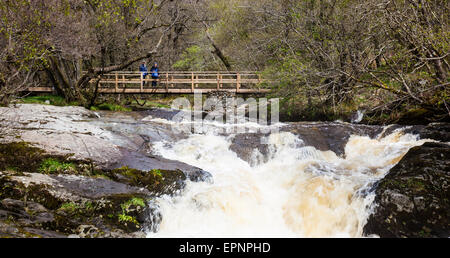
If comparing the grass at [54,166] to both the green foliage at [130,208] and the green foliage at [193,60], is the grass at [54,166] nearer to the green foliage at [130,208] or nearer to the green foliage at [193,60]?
the green foliage at [130,208]

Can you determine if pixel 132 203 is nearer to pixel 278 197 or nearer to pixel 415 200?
pixel 278 197

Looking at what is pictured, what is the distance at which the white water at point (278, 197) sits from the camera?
6.27m

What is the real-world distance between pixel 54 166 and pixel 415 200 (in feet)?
21.3

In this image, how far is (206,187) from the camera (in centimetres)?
723

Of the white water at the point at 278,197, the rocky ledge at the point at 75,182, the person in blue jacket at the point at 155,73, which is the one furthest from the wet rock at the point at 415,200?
the person in blue jacket at the point at 155,73

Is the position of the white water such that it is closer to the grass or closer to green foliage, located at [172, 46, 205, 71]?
the grass

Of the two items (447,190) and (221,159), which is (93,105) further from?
(447,190)

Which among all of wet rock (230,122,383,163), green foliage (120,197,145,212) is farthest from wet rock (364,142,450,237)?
green foliage (120,197,145,212)

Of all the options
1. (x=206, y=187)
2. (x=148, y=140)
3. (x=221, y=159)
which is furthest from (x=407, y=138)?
(x=148, y=140)

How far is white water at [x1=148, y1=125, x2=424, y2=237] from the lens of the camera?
6270 millimetres

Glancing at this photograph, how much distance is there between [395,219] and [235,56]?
54.3 feet

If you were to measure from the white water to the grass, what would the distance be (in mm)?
1881

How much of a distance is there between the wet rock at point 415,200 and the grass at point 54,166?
557 centimetres
